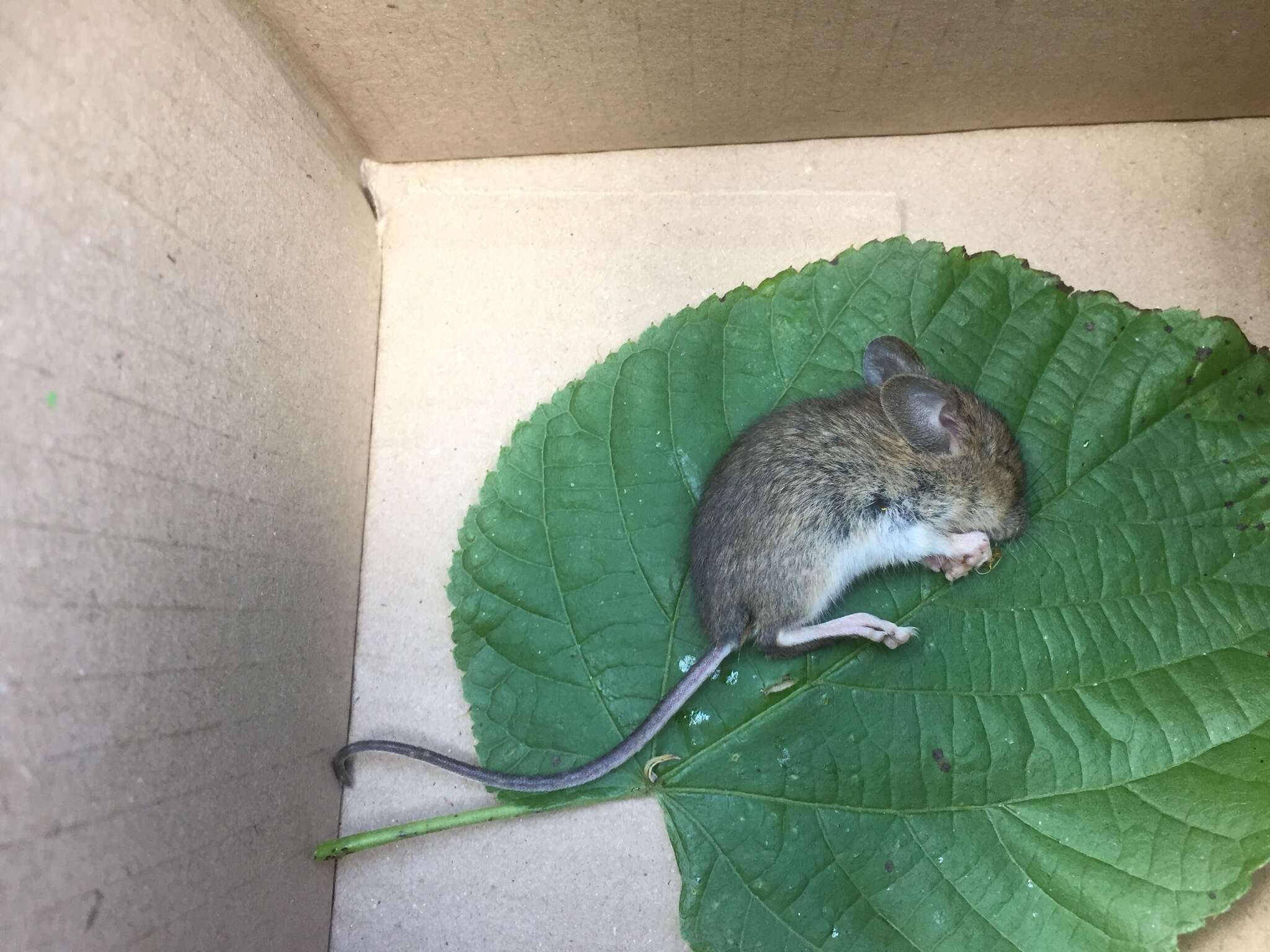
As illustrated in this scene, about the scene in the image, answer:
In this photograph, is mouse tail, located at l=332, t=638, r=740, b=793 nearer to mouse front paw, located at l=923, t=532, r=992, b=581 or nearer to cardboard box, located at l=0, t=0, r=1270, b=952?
cardboard box, located at l=0, t=0, r=1270, b=952

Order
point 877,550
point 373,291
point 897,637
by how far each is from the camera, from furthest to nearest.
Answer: point 373,291 < point 877,550 < point 897,637

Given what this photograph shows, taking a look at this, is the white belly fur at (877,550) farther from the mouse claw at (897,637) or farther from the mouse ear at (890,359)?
the mouse ear at (890,359)

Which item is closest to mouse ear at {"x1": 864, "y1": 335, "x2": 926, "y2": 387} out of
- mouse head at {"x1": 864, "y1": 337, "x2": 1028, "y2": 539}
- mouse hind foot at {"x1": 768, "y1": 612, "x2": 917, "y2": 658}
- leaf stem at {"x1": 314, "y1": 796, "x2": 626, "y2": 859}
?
mouse head at {"x1": 864, "y1": 337, "x2": 1028, "y2": 539}

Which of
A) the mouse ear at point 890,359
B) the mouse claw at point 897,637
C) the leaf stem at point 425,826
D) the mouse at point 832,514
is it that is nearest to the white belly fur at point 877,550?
the mouse at point 832,514

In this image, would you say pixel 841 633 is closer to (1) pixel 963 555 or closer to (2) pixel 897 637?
(2) pixel 897 637

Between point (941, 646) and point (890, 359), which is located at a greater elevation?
point (890, 359)

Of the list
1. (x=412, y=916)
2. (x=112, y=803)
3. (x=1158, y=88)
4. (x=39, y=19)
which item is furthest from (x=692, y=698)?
(x=1158, y=88)

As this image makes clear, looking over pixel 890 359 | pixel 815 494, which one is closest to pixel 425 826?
pixel 815 494

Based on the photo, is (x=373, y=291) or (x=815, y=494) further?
(x=373, y=291)
